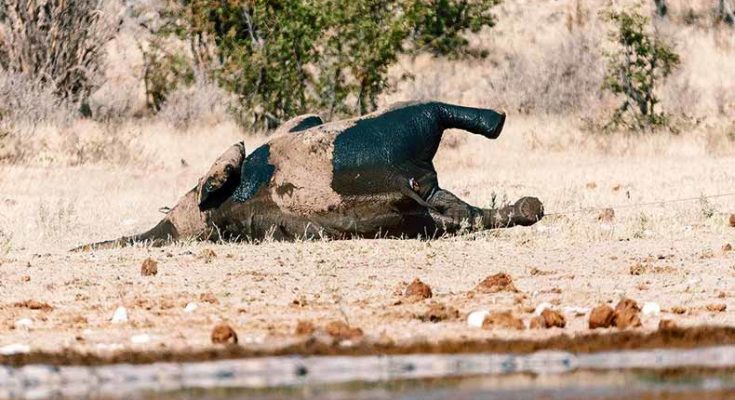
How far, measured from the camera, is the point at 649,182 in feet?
44.7

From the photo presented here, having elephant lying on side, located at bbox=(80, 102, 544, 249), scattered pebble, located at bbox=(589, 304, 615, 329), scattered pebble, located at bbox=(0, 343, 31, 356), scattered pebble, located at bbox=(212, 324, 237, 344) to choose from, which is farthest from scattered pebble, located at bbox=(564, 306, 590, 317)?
elephant lying on side, located at bbox=(80, 102, 544, 249)

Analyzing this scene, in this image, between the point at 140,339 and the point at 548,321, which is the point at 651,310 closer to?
the point at 548,321

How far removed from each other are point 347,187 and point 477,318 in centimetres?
331

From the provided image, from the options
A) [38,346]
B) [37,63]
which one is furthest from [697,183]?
[37,63]

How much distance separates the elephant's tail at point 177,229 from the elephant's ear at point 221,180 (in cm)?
13

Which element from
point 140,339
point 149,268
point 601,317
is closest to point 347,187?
point 149,268

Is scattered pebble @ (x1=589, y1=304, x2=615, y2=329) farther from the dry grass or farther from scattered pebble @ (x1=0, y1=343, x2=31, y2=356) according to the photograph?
scattered pebble @ (x1=0, y1=343, x2=31, y2=356)

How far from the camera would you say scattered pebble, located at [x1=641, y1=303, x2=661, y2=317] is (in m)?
6.33

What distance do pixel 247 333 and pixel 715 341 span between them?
73.5 inches

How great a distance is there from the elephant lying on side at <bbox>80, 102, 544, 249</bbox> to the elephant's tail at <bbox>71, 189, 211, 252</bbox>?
0.5 inches

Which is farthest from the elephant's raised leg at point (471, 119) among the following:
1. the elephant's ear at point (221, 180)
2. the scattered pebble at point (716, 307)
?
the scattered pebble at point (716, 307)

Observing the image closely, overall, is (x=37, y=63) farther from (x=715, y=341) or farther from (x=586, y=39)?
(x=715, y=341)

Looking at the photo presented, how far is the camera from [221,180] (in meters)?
9.45

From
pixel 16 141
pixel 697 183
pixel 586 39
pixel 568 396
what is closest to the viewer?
pixel 568 396
